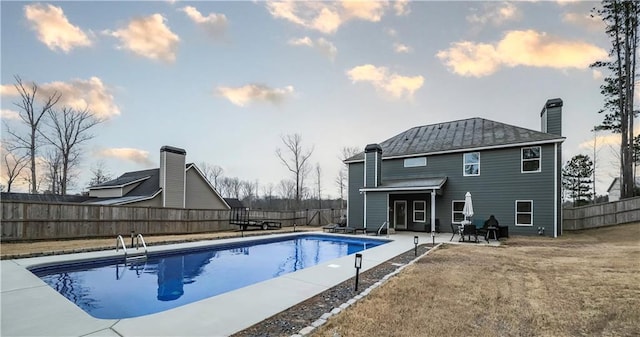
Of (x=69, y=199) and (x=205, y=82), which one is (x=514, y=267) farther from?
(x=69, y=199)

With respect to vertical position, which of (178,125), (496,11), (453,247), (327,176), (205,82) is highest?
(496,11)

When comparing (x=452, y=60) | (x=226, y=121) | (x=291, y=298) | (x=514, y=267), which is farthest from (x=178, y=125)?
(x=514, y=267)

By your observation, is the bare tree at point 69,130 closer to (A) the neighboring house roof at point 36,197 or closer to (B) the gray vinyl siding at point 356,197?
(A) the neighboring house roof at point 36,197

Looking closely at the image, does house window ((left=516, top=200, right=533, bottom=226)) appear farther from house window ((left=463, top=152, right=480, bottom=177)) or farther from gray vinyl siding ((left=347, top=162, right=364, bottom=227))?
gray vinyl siding ((left=347, top=162, right=364, bottom=227))

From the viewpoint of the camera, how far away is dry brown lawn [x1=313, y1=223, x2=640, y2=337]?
3.68 m

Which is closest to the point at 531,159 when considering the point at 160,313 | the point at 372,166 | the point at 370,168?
the point at 372,166

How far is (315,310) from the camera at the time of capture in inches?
171

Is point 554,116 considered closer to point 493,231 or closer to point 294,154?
point 493,231

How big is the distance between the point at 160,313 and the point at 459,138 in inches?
655

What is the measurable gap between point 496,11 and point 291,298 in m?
14.5

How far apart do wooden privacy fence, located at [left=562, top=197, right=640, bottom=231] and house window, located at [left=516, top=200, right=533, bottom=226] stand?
3.69 meters

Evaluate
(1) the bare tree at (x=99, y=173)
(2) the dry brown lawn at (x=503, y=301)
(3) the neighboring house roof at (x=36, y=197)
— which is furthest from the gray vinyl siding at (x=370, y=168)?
(1) the bare tree at (x=99, y=173)

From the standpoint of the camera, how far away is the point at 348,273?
21.9 ft

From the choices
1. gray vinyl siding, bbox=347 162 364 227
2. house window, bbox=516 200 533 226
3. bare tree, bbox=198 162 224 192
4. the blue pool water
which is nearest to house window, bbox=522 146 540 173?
house window, bbox=516 200 533 226
